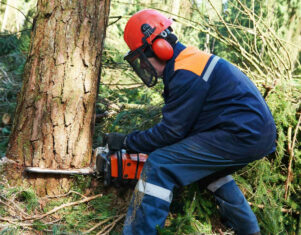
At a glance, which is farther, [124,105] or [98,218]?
[124,105]

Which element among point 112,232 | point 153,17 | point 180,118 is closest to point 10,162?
point 112,232

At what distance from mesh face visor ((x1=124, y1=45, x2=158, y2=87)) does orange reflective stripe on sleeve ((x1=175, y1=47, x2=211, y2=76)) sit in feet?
0.81

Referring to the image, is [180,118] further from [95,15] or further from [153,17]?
[95,15]

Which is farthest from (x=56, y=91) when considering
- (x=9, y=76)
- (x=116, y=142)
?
(x=9, y=76)

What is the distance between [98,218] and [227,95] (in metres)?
1.41

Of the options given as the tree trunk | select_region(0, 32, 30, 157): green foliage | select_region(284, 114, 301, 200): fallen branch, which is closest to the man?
the tree trunk

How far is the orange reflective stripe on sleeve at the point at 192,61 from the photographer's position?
2.14m

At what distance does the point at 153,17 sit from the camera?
2.34 meters

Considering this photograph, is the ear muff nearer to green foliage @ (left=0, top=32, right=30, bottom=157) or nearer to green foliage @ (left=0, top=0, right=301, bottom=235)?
green foliage @ (left=0, top=0, right=301, bottom=235)

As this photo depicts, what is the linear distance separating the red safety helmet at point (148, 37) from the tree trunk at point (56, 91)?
0.36m

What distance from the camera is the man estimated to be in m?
2.09

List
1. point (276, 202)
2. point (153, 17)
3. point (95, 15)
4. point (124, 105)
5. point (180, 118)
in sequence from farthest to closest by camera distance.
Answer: point (124, 105)
point (276, 202)
point (95, 15)
point (153, 17)
point (180, 118)

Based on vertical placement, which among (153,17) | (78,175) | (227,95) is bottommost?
(78,175)

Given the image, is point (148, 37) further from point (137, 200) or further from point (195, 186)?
point (195, 186)
